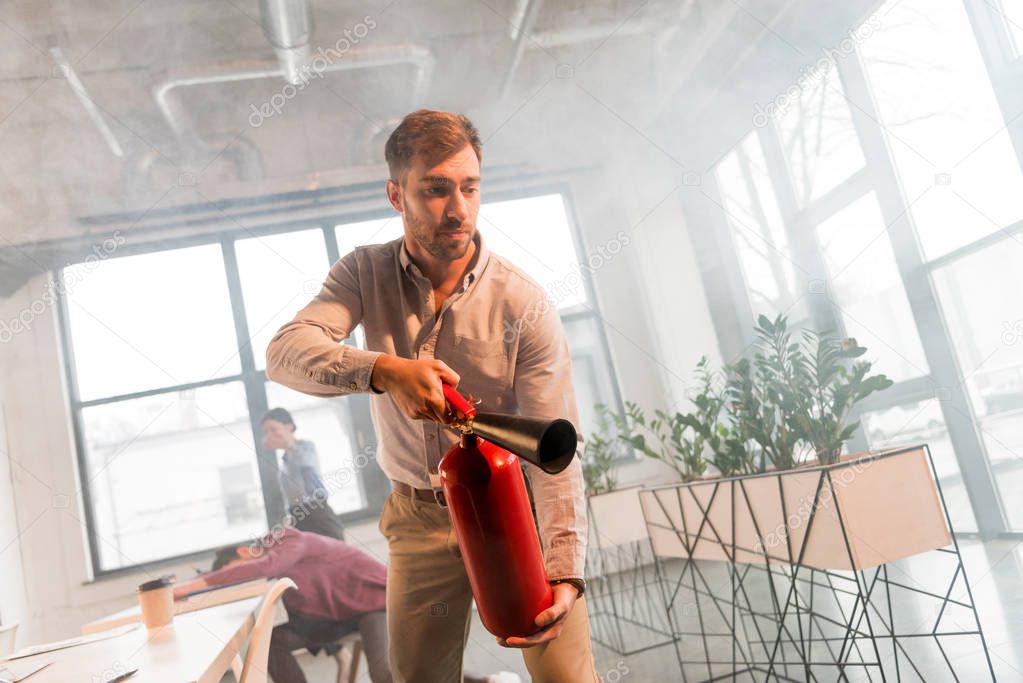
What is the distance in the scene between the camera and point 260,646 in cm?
129

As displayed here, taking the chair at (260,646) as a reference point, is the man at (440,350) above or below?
A: above

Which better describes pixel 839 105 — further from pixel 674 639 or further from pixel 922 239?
pixel 674 639

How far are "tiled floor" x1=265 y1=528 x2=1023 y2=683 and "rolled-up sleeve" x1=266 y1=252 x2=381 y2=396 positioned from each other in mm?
1623

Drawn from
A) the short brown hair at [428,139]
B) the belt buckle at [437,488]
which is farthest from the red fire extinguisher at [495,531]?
the short brown hair at [428,139]

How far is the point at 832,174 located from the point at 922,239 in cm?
51

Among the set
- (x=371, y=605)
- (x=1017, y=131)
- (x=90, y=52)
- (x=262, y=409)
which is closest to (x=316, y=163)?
(x=90, y=52)

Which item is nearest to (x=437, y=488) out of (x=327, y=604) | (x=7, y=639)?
(x=7, y=639)

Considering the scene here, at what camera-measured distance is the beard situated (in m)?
1.14

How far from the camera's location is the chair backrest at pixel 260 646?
4.06ft

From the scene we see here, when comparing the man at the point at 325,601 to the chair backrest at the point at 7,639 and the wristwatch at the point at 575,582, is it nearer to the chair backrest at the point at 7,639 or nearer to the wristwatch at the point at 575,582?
the chair backrest at the point at 7,639

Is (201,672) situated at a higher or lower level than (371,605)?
higher

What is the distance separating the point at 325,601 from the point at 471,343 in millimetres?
1718

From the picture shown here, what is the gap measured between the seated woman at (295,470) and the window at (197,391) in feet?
0.23

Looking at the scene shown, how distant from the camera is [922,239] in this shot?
2988 millimetres
